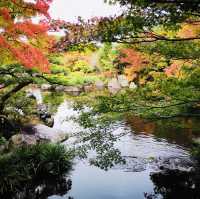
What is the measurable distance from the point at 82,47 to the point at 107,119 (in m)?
2.55

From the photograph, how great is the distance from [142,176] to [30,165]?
4.37 meters

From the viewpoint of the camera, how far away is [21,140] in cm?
1639

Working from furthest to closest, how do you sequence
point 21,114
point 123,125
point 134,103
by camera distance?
1. point 123,125
2. point 21,114
3. point 134,103

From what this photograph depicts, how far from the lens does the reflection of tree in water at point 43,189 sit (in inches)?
475

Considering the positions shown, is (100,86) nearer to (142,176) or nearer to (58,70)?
(58,70)

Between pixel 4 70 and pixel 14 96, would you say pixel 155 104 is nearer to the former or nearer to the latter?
pixel 4 70

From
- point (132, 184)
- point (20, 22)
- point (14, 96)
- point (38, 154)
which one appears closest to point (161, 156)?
point (132, 184)

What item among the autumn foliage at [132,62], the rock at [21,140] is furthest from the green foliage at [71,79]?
the autumn foliage at [132,62]

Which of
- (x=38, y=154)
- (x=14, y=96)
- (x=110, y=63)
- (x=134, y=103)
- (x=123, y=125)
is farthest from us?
(x=110, y=63)

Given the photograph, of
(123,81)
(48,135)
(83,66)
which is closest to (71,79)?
(48,135)

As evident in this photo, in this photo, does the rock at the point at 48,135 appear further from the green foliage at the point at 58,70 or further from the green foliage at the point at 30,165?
the green foliage at the point at 58,70

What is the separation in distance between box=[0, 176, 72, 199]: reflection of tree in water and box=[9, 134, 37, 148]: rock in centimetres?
287

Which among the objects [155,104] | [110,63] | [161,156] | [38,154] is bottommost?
[110,63]

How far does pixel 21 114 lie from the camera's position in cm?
1931
